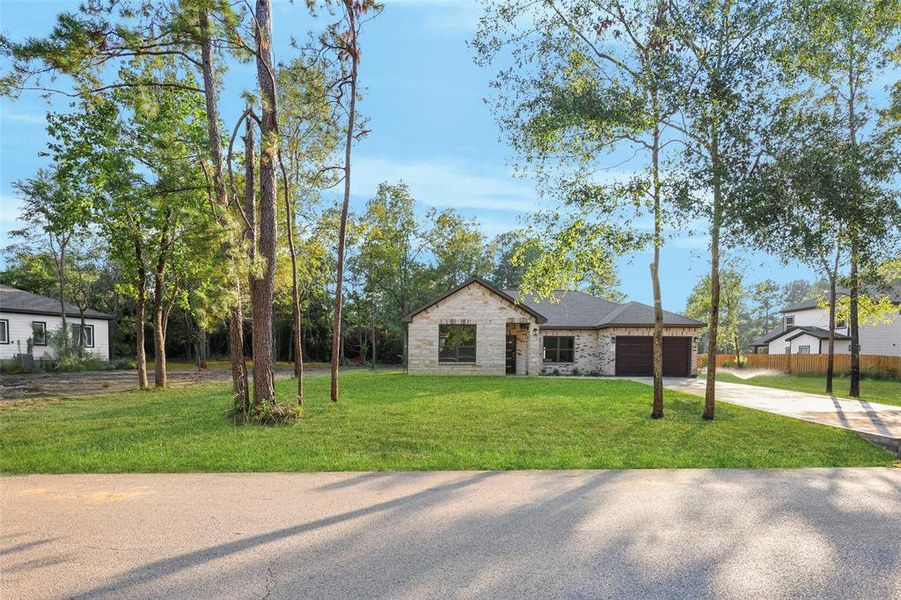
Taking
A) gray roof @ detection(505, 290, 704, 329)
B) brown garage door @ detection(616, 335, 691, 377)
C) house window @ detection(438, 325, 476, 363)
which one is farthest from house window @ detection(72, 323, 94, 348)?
brown garage door @ detection(616, 335, 691, 377)

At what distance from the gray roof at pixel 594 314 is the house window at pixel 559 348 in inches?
26.0

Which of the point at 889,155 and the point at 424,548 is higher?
the point at 889,155

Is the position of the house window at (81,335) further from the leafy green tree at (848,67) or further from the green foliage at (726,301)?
the green foliage at (726,301)

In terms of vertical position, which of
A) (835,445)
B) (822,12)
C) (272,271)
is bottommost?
(835,445)

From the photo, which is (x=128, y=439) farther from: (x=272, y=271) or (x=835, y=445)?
(x=835, y=445)

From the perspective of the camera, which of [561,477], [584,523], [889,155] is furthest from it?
[889,155]

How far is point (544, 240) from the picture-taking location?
36.7 ft

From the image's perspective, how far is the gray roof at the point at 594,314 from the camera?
2200cm

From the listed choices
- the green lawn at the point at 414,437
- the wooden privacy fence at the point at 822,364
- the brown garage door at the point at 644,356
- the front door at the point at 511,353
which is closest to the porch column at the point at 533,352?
the front door at the point at 511,353

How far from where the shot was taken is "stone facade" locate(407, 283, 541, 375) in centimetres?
2119

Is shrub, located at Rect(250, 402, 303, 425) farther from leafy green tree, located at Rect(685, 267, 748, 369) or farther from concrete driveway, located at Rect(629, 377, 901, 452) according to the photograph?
leafy green tree, located at Rect(685, 267, 748, 369)

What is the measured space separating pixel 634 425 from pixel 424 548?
6701 millimetres

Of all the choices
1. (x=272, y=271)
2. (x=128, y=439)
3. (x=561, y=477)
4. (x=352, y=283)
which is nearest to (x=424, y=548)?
(x=561, y=477)

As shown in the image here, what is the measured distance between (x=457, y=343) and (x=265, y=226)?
12991mm
